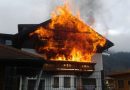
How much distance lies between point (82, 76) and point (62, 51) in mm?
2844

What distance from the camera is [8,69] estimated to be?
1194 cm

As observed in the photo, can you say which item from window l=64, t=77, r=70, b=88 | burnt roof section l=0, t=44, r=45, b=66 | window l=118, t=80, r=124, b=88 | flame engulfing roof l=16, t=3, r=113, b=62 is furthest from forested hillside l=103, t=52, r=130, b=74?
burnt roof section l=0, t=44, r=45, b=66

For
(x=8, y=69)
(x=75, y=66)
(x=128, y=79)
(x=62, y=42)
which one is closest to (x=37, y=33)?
(x=62, y=42)

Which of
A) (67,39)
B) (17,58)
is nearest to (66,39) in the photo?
(67,39)

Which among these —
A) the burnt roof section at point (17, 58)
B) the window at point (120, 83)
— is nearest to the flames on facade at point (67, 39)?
the window at point (120, 83)

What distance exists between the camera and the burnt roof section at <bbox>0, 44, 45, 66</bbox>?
10.1 meters

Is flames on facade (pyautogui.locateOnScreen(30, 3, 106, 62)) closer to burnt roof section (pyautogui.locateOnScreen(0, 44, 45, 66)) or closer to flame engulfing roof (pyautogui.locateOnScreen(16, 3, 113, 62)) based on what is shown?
flame engulfing roof (pyautogui.locateOnScreen(16, 3, 113, 62))

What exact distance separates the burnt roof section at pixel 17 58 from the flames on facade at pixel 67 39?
13710mm

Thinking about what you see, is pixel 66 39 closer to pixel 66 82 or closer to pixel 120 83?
pixel 66 82

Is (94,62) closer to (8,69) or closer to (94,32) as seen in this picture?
(94,32)

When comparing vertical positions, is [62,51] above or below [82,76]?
above

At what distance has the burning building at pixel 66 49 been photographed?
2372 centimetres

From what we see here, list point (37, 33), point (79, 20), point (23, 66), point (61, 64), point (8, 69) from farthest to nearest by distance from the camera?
point (79, 20), point (37, 33), point (61, 64), point (8, 69), point (23, 66)

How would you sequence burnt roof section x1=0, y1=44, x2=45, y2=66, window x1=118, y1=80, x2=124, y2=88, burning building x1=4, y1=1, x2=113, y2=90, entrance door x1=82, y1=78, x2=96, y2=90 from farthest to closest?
window x1=118, y1=80, x2=124, y2=88 < entrance door x1=82, y1=78, x2=96, y2=90 < burning building x1=4, y1=1, x2=113, y2=90 < burnt roof section x1=0, y1=44, x2=45, y2=66
